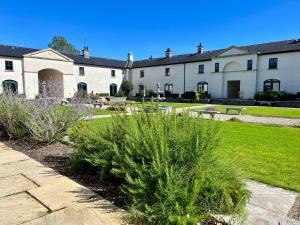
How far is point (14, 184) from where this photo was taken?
3.66 metres

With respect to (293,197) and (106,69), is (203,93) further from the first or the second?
(293,197)

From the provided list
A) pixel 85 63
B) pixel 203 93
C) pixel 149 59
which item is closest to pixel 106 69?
pixel 85 63

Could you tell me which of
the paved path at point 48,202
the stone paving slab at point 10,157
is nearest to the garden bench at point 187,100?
the stone paving slab at point 10,157

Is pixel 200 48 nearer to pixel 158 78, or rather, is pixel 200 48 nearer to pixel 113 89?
pixel 158 78

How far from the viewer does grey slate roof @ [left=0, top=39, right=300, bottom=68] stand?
2655 centimetres

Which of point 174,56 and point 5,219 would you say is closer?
point 5,219

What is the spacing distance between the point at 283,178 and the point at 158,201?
2872mm

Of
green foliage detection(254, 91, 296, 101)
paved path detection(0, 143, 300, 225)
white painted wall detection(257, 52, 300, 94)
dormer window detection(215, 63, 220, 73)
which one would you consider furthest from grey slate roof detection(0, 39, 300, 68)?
paved path detection(0, 143, 300, 225)

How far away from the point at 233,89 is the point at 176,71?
9092 mm

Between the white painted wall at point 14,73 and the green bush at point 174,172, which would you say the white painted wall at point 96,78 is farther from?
the green bush at point 174,172

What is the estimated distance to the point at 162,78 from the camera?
1451 inches

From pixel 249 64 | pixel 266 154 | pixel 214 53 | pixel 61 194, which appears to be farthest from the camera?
pixel 214 53

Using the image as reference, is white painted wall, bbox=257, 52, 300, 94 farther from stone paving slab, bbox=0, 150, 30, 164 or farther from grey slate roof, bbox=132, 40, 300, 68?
stone paving slab, bbox=0, 150, 30, 164

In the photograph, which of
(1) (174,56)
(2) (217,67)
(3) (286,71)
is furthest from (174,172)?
(1) (174,56)
